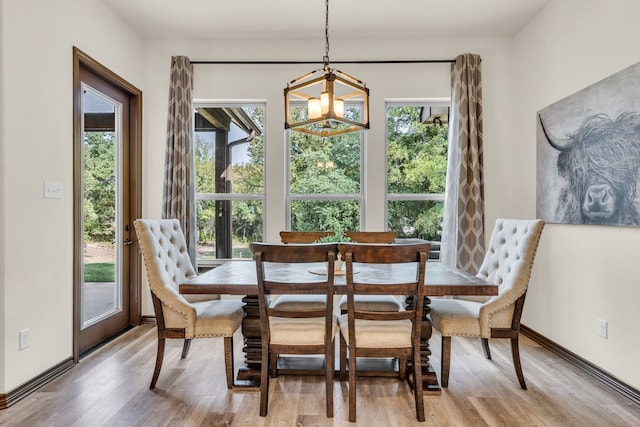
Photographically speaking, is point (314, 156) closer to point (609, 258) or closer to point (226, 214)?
point (226, 214)

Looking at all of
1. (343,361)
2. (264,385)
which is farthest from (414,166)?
(264,385)

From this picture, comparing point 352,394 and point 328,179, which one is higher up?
point 328,179

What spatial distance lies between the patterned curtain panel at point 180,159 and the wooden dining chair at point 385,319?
226 cm

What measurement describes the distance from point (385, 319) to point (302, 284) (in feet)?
1.56

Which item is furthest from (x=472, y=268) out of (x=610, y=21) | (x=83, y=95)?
(x=83, y=95)

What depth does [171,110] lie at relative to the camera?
3791mm

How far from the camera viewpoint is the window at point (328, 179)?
402 cm

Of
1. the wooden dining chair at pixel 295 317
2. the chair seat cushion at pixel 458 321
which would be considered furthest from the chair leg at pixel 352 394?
the chair seat cushion at pixel 458 321

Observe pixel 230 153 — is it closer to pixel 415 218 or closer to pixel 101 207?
pixel 101 207

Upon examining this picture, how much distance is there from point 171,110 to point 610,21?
3.68m

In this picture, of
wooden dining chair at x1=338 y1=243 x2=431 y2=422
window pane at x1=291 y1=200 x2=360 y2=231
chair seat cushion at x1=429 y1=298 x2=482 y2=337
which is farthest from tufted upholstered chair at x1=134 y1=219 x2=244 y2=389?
window pane at x1=291 y1=200 x2=360 y2=231

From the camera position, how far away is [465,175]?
3709 millimetres

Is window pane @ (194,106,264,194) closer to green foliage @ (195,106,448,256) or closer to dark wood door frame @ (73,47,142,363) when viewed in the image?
green foliage @ (195,106,448,256)

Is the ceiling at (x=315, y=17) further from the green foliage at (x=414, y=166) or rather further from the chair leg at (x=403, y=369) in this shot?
the chair leg at (x=403, y=369)
